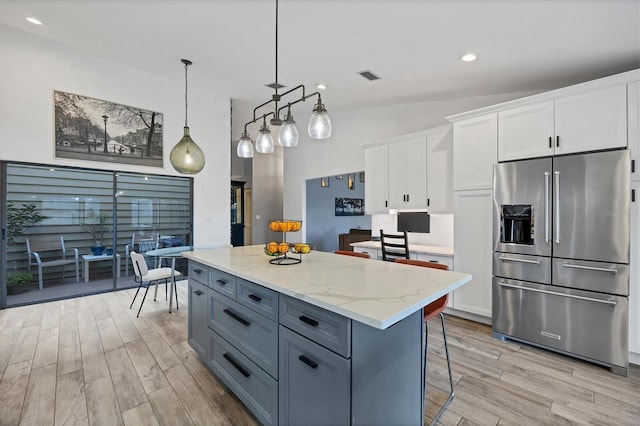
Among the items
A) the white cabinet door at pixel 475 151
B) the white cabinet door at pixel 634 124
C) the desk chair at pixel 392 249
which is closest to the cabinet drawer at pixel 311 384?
the desk chair at pixel 392 249

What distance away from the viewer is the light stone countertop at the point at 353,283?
1.15m

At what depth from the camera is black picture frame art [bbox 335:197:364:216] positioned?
8734 mm

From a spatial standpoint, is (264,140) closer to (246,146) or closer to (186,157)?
(246,146)

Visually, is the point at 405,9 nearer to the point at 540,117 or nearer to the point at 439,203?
the point at 540,117

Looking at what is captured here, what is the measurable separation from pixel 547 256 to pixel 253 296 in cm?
258

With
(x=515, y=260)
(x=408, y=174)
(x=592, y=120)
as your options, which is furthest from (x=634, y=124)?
(x=408, y=174)

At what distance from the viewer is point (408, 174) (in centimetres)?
405

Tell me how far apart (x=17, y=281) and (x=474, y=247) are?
5.82m

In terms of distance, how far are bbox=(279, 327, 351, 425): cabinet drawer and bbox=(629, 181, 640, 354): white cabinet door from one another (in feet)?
8.46

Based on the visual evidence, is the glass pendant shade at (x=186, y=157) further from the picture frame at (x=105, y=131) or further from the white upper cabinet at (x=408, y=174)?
the white upper cabinet at (x=408, y=174)

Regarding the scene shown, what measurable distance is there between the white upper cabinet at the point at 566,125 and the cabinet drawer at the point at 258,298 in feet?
8.87

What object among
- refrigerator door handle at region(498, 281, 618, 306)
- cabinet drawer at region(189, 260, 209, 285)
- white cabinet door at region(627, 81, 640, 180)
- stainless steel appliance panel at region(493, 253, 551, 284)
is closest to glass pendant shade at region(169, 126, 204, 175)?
cabinet drawer at region(189, 260, 209, 285)

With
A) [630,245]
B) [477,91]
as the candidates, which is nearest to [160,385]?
[630,245]

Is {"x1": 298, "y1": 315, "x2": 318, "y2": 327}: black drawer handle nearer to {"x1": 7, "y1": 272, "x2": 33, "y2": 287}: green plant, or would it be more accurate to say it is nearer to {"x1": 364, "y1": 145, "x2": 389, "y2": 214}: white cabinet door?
{"x1": 364, "y1": 145, "x2": 389, "y2": 214}: white cabinet door
